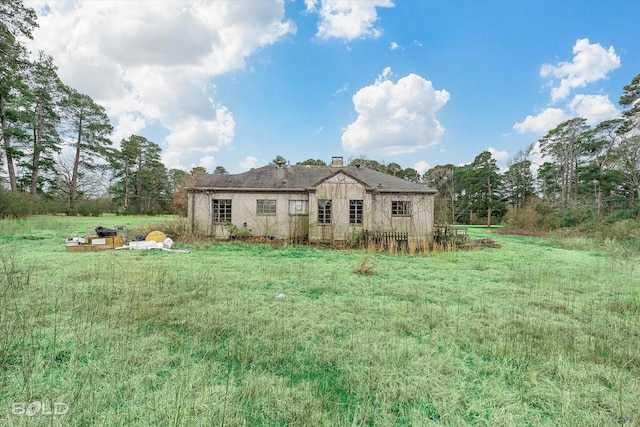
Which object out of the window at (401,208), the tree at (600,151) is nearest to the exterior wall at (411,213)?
the window at (401,208)

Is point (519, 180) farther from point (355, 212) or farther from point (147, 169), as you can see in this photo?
point (147, 169)

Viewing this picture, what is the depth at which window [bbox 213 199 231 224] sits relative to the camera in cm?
1462

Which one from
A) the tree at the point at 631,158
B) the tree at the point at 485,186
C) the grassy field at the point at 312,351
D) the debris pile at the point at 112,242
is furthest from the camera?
the tree at the point at 485,186

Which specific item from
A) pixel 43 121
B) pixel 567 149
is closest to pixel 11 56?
pixel 43 121

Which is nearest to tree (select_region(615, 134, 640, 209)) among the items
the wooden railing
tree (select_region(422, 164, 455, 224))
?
tree (select_region(422, 164, 455, 224))

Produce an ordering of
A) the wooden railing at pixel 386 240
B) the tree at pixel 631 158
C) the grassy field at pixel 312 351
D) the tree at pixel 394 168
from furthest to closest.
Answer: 1. the tree at pixel 394 168
2. the tree at pixel 631 158
3. the wooden railing at pixel 386 240
4. the grassy field at pixel 312 351

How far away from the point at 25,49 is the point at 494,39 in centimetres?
2909

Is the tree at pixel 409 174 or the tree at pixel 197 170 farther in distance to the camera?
the tree at pixel 409 174

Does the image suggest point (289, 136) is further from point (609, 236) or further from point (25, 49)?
point (609, 236)

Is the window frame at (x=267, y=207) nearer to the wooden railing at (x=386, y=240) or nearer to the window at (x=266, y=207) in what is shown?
the window at (x=266, y=207)

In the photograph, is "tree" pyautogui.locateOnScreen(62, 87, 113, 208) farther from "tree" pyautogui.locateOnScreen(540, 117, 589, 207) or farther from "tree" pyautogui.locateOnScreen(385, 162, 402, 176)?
"tree" pyautogui.locateOnScreen(540, 117, 589, 207)

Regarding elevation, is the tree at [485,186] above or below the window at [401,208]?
above

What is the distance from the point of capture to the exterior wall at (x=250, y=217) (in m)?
14.5

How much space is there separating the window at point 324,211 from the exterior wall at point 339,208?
0.17 m
